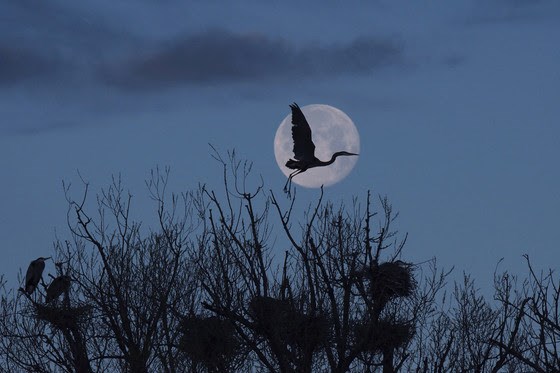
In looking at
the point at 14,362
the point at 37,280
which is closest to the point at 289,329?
the point at 14,362

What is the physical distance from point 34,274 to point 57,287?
9.19 feet

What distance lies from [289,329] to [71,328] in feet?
14.4

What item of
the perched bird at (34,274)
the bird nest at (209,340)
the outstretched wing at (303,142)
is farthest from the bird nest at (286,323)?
the perched bird at (34,274)

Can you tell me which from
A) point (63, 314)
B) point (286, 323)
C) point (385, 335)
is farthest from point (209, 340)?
point (385, 335)

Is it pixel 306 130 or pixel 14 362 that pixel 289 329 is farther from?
pixel 14 362

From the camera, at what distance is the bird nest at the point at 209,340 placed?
17406 millimetres

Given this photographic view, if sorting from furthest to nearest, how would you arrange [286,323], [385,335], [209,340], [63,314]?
1. [63,314]
2. [385,335]
3. [209,340]
4. [286,323]

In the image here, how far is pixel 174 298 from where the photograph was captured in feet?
60.3

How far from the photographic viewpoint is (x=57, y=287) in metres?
19.6

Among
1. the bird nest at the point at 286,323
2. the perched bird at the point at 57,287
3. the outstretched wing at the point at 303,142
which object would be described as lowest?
the bird nest at the point at 286,323

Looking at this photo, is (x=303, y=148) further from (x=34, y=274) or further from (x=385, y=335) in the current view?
(x=34, y=274)

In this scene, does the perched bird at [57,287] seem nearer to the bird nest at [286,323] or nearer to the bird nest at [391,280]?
the bird nest at [286,323]

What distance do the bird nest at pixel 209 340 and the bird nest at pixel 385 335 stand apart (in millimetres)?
2268

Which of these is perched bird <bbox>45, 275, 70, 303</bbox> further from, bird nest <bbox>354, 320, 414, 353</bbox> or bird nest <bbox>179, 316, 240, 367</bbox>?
bird nest <bbox>354, 320, 414, 353</bbox>
